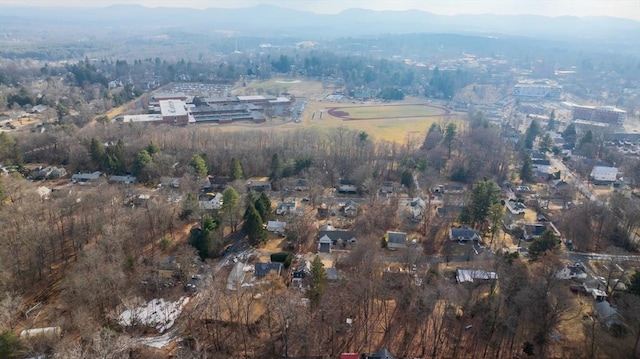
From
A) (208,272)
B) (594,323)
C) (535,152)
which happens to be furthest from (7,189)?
(535,152)

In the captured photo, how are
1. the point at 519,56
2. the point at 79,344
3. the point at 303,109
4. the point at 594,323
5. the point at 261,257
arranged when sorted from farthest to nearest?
the point at 519,56
the point at 303,109
the point at 261,257
the point at 594,323
the point at 79,344

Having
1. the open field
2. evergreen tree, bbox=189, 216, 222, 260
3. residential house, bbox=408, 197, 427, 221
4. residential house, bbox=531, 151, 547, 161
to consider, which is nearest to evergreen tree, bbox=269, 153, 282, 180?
evergreen tree, bbox=189, 216, 222, 260

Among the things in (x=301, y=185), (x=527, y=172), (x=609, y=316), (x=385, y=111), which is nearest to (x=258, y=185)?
(x=301, y=185)

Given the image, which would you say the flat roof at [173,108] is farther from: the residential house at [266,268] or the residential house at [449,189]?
the residential house at [266,268]

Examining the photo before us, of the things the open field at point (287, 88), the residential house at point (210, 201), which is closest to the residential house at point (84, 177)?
the residential house at point (210, 201)

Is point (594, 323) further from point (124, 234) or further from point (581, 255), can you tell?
point (124, 234)

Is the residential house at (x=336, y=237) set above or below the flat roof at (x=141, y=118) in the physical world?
below

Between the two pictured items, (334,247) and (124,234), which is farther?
(334,247)

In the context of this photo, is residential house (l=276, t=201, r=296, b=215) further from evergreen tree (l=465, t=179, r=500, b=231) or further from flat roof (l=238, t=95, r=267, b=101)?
flat roof (l=238, t=95, r=267, b=101)
